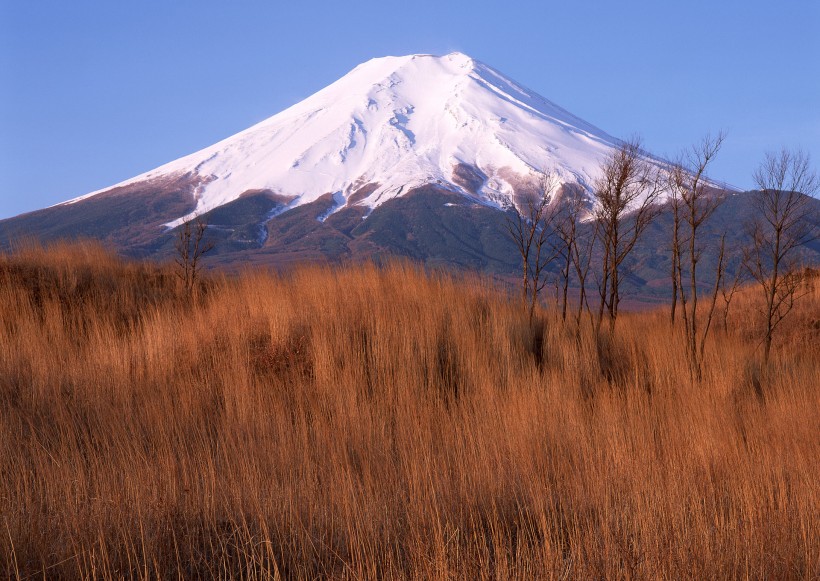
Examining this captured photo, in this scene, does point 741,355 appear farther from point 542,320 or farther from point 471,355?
point 471,355

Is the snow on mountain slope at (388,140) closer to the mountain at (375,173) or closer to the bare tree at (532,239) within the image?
the mountain at (375,173)

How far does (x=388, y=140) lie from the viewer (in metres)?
157

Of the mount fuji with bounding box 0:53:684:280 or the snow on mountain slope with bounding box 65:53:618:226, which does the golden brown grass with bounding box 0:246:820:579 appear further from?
the snow on mountain slope with bounding box 65:53:618:226

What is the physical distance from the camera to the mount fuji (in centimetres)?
13338

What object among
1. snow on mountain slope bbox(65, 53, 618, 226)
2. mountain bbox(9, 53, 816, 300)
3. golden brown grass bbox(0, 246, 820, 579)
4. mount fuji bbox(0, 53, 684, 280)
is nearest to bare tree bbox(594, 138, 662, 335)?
golden brown grass bbox(0, 246, 820, 579)

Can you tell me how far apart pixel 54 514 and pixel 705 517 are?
296 centimetres

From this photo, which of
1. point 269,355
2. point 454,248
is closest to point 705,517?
point 269,355

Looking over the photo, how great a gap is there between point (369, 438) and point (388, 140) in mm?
156145

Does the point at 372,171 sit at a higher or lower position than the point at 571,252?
higher

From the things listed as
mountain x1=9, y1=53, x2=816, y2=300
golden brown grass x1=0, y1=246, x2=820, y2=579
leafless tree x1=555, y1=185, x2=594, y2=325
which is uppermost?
mountain x1=9, y1=53, x2=816, y2=300

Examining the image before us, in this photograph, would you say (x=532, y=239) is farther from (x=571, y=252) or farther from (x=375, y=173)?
(x=375, y=173)

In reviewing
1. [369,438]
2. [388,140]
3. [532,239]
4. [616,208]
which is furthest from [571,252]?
[388,140]

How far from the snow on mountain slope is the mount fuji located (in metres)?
0.31

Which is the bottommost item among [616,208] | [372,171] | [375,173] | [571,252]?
[571,252]
